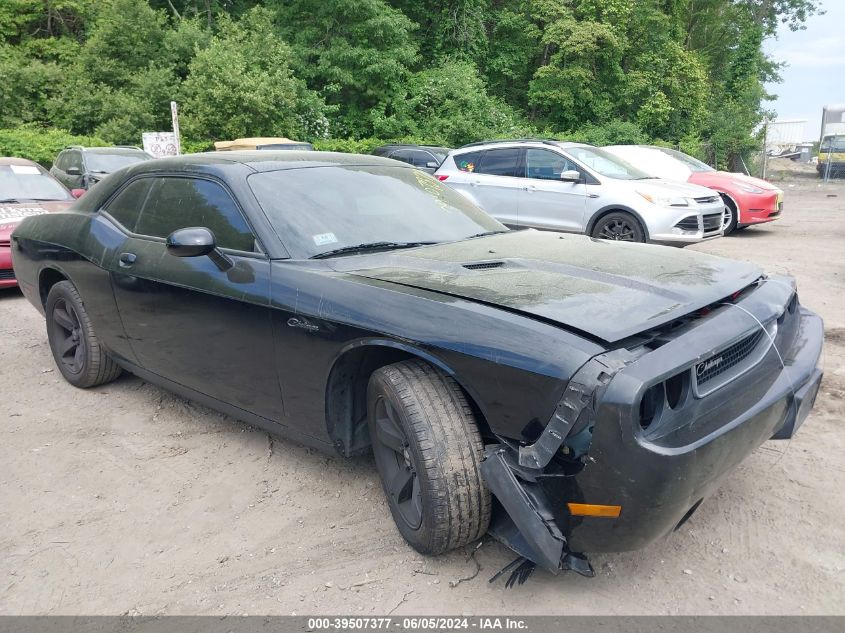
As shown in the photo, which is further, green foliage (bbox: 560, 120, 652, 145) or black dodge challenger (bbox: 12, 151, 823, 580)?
green foliage (bbox: 560, 120, 652, 145)

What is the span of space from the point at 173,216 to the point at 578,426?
2.62 metres

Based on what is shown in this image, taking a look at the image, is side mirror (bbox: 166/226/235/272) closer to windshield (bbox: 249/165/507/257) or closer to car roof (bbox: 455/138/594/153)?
windshield (bbox: 249/165/507/257)

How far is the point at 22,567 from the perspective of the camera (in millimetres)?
2746

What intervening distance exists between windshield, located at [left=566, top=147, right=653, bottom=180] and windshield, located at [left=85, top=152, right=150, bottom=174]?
8.06 m

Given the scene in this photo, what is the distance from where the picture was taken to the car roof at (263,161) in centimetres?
362

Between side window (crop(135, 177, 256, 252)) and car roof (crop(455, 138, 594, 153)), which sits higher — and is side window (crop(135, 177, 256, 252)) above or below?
below

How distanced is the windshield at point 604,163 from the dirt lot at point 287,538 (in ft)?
19.0

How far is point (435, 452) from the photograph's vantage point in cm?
243

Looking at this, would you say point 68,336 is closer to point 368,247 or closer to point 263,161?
point 263,161

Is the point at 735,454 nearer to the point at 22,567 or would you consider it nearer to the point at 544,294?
the point at 544,294

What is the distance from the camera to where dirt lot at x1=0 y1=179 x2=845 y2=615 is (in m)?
2.46

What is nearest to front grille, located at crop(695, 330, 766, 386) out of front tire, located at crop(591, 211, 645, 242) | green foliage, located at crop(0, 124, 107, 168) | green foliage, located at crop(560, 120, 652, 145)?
front tire, located at crop(591, 211, 645, 242)

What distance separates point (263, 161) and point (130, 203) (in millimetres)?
1004

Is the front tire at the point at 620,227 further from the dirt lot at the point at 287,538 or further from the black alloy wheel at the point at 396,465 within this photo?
the black alloy wheel at the point at 396,465
